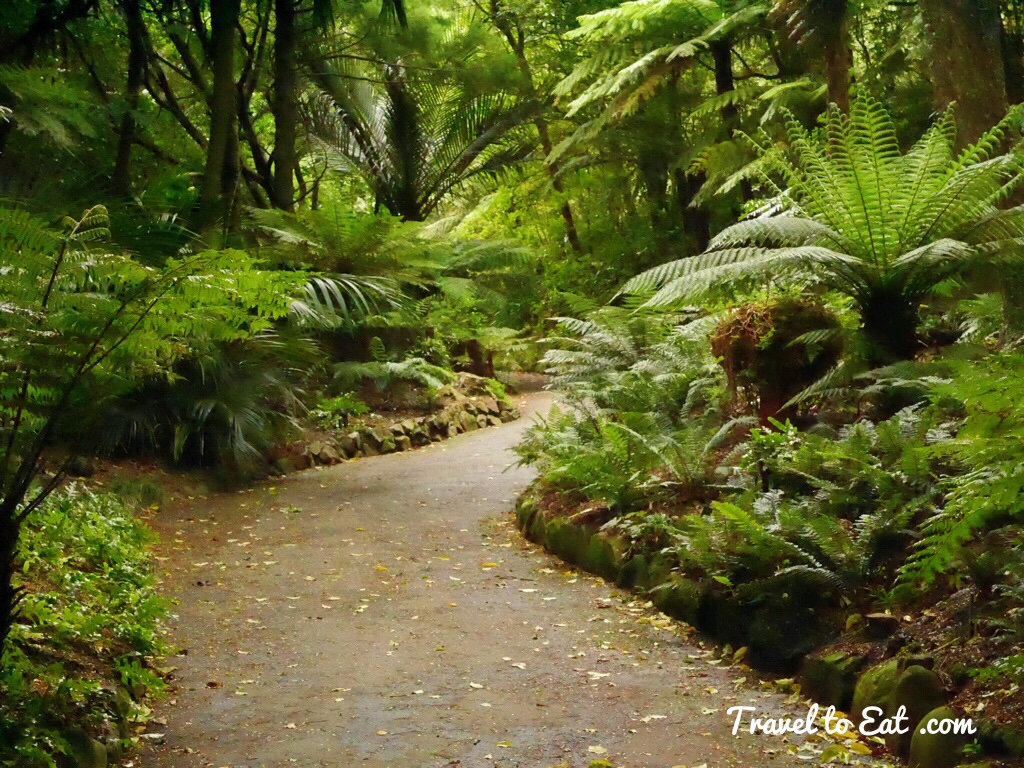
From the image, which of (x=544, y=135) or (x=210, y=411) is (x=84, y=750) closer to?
(x=210, y=411)

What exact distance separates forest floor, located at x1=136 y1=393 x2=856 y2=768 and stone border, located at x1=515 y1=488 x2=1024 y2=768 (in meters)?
0.12

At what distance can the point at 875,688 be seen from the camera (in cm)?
362

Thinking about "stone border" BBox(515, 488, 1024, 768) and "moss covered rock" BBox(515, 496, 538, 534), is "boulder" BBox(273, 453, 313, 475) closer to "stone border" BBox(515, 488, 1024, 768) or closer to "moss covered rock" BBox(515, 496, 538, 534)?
"moss covered rock" BBox(515, 496, 538, 534)

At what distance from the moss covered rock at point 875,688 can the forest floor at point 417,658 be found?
0.22 meters

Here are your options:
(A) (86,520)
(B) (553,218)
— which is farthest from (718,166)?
(A) (86,520)

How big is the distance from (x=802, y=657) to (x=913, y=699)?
2.43 ft

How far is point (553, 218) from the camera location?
A: 2141 centimetres

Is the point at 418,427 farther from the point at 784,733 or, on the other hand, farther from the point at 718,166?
the point at 784,733

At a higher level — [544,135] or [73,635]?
[544,135]

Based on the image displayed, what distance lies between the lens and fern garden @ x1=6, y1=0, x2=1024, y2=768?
3564 mm

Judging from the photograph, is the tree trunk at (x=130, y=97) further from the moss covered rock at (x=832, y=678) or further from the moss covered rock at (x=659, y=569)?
the moss covered rock at (x=832, y=678)

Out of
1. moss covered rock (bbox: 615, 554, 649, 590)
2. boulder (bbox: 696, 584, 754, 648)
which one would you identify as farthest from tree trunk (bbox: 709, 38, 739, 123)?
boulder (bbox: 696, 584, 754, 648)

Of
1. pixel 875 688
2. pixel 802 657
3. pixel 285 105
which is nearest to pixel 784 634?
pixel 802 657

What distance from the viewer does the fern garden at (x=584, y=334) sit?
3.56 metres
